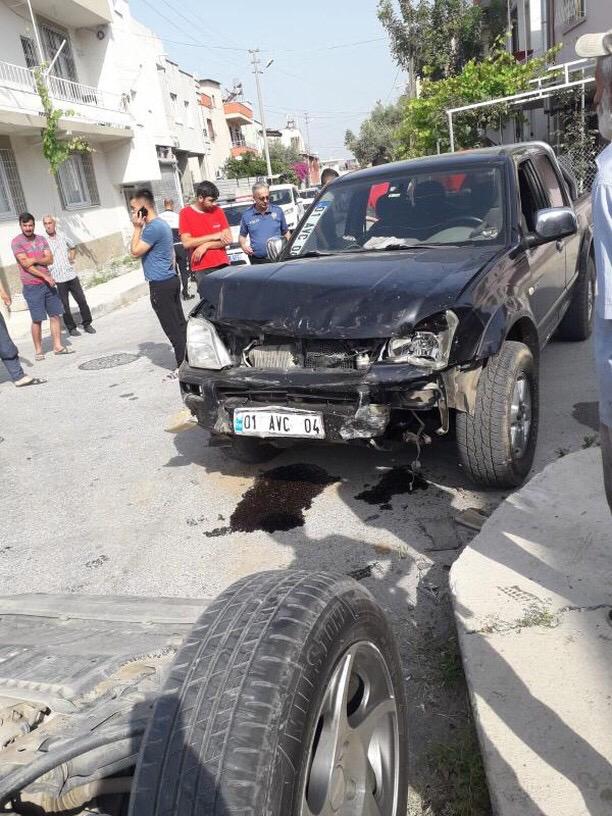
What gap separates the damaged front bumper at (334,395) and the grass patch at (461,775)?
1.53m

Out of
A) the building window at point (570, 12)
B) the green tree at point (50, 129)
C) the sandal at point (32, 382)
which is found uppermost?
the building window at point (570, 12)

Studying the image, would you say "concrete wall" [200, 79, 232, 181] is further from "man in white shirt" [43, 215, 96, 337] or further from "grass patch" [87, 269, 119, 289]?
"man in white shirt" [43, 215, 96, 337]

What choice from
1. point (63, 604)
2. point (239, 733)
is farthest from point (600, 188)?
point (63, 604)

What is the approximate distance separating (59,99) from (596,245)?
2139 cm

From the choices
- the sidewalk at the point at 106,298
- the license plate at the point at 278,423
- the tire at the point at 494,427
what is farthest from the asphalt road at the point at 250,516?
the sidewalk at the point at 106,298

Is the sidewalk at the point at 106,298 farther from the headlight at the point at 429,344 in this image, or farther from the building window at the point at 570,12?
the building window at the point at 570,12

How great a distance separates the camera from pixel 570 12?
17828mm

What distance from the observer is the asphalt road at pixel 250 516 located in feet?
10.0

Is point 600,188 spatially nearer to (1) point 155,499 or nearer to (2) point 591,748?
(2) point 591,748

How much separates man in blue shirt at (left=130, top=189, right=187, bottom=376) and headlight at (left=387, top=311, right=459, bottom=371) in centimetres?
375

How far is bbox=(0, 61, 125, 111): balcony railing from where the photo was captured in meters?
17.2

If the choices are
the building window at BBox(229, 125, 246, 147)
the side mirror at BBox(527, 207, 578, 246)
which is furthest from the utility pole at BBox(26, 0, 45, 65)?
the building window at BBox(229, 125, 246, 147)

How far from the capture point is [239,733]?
1.33 m

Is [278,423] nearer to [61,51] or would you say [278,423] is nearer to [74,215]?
[74,215]
